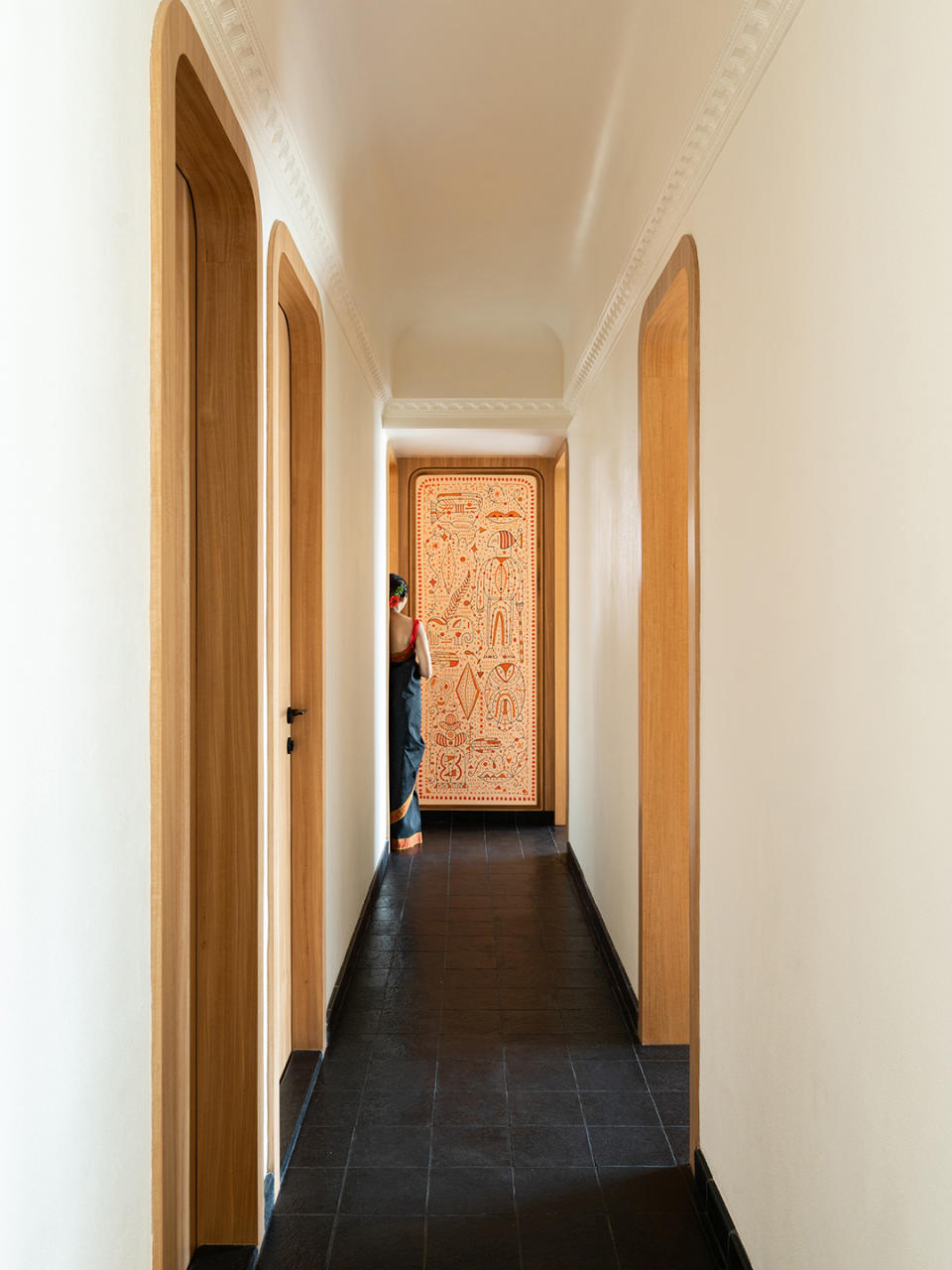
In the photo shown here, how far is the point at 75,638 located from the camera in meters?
1.04

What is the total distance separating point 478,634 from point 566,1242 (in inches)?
175

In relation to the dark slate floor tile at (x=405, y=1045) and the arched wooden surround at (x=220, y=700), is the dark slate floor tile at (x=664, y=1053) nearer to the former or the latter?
the dark slate floor tile at (x=405, y=1045)

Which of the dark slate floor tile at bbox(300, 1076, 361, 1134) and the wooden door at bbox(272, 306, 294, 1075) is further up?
the wooden door at bbox(272, 306, 294, 1075)

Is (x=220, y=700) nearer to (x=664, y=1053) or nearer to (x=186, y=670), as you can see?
(x=186, y=670)

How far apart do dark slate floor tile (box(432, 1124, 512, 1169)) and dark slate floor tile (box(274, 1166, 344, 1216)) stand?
260 millimetres

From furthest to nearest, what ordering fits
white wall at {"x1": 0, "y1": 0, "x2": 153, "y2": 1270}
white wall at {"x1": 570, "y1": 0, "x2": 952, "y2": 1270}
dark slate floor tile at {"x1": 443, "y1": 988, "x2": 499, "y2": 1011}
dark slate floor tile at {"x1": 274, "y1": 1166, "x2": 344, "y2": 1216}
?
dark slate floor tile at {"x1": 443, "y1": 988, "x2": 499, "y2": 1011}, dark slate floor tile at {"x1": 274, "y1": 1166, "x2": 344, "y2": 1216}, white wall at {"x1": 570, "y1": 0, "x2": 952, "y2": 1270}, white wall at {"x1": 0, "y1": 0, "x2": 153, "y2": 1270}

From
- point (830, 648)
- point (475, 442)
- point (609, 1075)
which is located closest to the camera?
point (830, 648)

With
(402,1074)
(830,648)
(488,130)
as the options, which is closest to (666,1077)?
(402,1074)

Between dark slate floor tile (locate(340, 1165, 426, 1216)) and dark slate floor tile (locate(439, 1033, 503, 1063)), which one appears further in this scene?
dark slate floor tile (locate(439, 1033, 503, 1063))

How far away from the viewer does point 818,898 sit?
146 centimetres

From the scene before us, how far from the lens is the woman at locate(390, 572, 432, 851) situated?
5492 mm

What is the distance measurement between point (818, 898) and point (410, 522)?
5016mm

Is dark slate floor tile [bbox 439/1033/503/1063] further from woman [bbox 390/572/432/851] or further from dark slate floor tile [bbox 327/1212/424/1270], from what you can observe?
woman [bbox 390/572/432/851]

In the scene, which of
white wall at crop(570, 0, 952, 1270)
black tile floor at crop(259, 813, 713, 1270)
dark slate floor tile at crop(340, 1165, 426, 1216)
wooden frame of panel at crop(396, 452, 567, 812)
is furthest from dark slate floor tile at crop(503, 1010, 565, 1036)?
wooden frame of panel at crop(396, 452, 567, 812)
